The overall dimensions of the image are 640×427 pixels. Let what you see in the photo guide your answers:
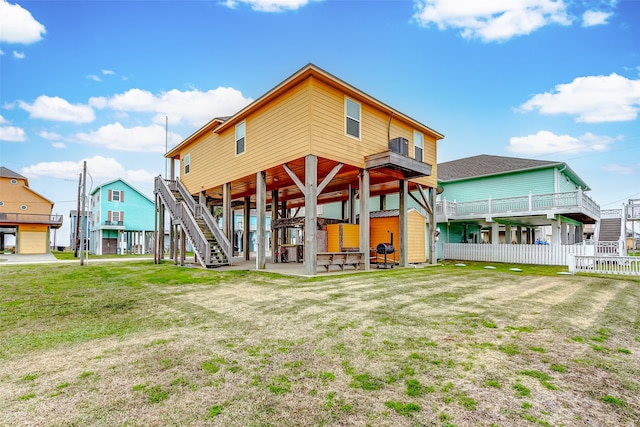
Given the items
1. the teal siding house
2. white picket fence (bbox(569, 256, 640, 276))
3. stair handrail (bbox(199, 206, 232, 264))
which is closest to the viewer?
white picket fence (bbox(569, 256, 640, 276))

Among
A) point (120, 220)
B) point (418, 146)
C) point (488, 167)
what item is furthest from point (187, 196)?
point (120, 220)

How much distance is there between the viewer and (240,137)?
568 inches

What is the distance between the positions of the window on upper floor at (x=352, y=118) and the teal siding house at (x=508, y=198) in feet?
34.8

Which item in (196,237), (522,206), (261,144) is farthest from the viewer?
(522,206)

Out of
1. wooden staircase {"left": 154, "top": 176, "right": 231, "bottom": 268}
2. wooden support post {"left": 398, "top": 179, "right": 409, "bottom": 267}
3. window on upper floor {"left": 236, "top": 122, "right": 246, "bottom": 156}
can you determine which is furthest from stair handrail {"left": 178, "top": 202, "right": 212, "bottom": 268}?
wooden support post {"left": 398, "top": 179, "right": 409, "bottom": 267}

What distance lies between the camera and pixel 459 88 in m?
22.8

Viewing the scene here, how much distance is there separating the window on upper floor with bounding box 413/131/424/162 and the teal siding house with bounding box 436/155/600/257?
5.55 meters

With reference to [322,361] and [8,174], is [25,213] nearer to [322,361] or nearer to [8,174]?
[8,174]

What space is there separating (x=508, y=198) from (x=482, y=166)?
21.0ft

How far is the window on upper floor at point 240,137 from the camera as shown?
46.6 ft

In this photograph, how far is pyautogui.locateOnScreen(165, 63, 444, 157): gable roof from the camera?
1059 centimetres

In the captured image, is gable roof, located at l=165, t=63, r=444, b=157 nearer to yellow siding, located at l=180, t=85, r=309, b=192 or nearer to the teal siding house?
yellow siding, located at l=180, t=85, r=309, b=192

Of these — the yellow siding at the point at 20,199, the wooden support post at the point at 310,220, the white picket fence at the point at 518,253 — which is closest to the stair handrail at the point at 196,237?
the wooden support post at the point at 310,220

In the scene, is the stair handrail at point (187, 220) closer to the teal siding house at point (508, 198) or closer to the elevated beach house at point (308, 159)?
the elevated beach house at point (308, 159)
